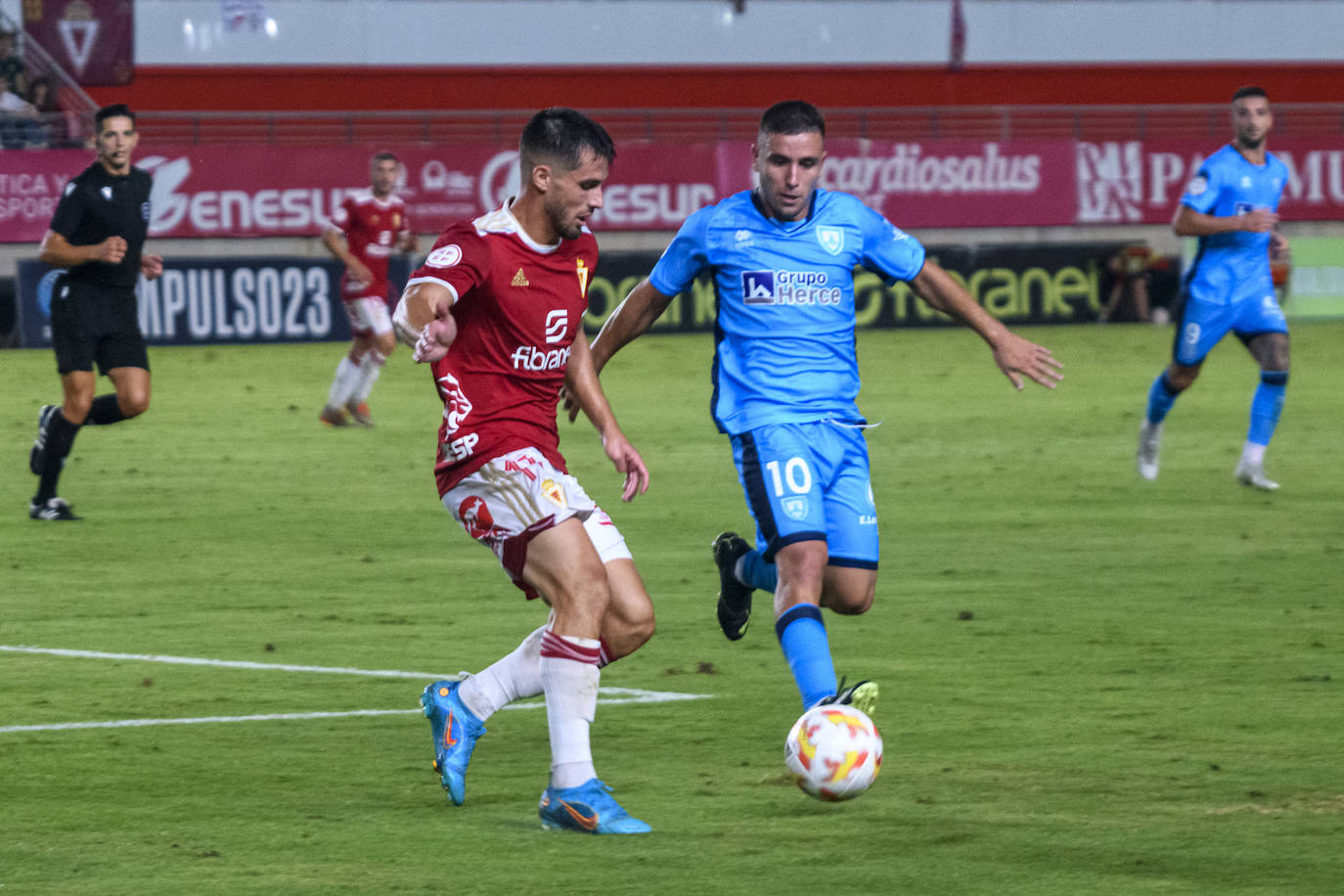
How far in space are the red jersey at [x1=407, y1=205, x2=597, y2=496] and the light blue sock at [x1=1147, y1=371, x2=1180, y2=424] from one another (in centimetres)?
855

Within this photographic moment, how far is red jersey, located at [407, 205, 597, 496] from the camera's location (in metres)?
5.88

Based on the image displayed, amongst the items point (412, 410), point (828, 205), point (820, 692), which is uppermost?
point (828, 205)

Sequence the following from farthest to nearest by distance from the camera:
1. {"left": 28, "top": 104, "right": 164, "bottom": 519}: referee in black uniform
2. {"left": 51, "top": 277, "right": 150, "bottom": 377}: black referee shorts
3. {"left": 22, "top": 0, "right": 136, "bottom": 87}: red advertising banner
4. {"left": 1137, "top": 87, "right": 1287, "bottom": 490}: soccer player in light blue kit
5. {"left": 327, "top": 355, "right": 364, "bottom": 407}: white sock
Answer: {"left": 22, "top": 0, "right": 136, "bottom": 87}: red advertising banner < {"left": 327, "top": 355, "right": 364, "bottom": 407}: white sock < {"left": 1137, "top": 87, "right": 1287, "bottom": 490}: soccer player in light blue kit < {"left": 51, "top": 277, "right": 150, "bottom": 377}: black referee shorts < {"left": 28, "top": 104, "right": 164, "bottom": 519}: referee in black uniform

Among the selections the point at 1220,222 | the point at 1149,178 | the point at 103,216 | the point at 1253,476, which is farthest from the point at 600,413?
the point at 1149,178

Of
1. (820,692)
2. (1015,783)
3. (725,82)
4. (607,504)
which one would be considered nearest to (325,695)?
(820,692)

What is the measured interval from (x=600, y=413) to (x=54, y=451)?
23.5ft

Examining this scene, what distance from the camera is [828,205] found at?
23.3 ft

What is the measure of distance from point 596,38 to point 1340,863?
35.4 metres

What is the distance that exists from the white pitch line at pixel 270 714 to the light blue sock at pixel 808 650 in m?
1.12

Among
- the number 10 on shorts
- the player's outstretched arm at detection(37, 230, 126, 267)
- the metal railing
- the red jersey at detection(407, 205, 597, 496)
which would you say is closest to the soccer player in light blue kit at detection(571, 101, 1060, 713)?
the number 10 on shorts

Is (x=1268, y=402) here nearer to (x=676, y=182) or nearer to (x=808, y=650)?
(x=808, y=650)

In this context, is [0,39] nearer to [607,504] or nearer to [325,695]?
[607,504]

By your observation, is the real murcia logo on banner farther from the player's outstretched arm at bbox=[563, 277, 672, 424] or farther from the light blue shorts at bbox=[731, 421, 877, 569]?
the light blue shorts at bbox=[731, 421, 877, 569]

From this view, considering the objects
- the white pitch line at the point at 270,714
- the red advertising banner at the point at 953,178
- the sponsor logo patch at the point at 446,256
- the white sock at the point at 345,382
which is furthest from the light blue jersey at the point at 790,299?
the red advertising banner at the point at 953,178
